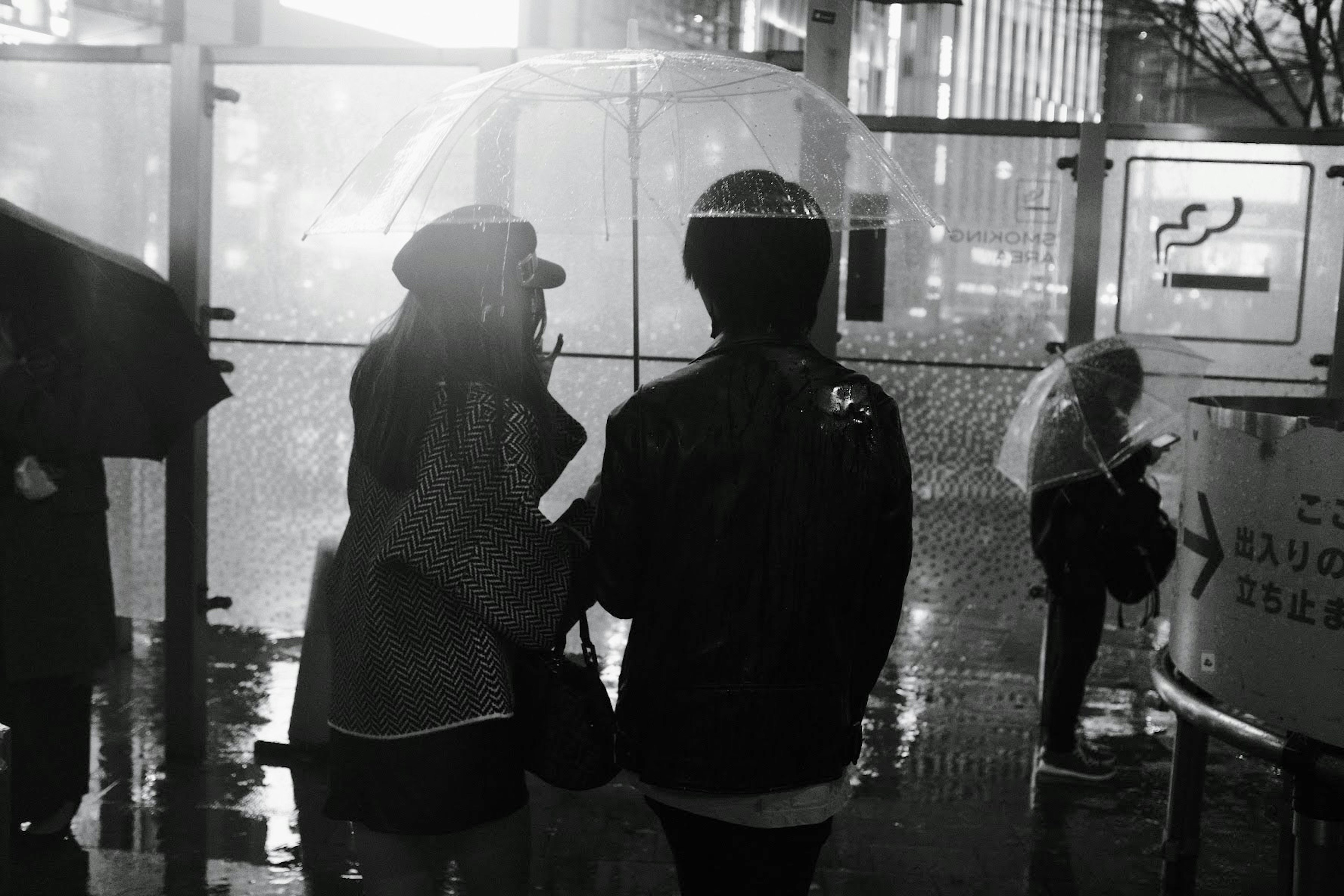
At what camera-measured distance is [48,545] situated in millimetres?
4285

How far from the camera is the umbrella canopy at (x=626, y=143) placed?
10.5ft

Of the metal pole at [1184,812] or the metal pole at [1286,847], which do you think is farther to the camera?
the metal pole at [1184,812]

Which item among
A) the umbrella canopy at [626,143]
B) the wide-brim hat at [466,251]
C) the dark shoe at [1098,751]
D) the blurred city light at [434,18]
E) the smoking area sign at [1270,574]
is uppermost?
the blurred city light at [434,18]

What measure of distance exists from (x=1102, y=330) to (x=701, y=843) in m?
4.40

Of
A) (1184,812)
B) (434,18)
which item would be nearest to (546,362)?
(1184,812)

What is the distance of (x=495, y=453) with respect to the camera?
114 inches

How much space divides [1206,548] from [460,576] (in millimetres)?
1615

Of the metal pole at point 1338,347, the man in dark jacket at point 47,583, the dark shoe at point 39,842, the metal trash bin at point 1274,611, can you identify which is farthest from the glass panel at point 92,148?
the metal pole at point 1338,347

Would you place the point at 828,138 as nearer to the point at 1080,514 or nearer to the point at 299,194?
the point at 1080,514

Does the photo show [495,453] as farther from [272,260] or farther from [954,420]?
[954,420]

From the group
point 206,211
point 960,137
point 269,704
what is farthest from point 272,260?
point 960,137

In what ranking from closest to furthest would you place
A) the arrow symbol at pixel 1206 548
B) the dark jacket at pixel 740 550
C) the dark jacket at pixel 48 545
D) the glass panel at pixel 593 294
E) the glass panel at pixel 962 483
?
the dark jacket at pixel 740 550 → the arrow symbol at pixel 1206 548 → the dark jacket at pixel 48 545 → the glass panel at pixel 593 294 → the glass panel at pixel 962 483

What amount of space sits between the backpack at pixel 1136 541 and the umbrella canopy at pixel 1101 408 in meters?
0.17

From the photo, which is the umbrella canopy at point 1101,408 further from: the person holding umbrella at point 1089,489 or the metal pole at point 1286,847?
the metal pole at point 1286,847
